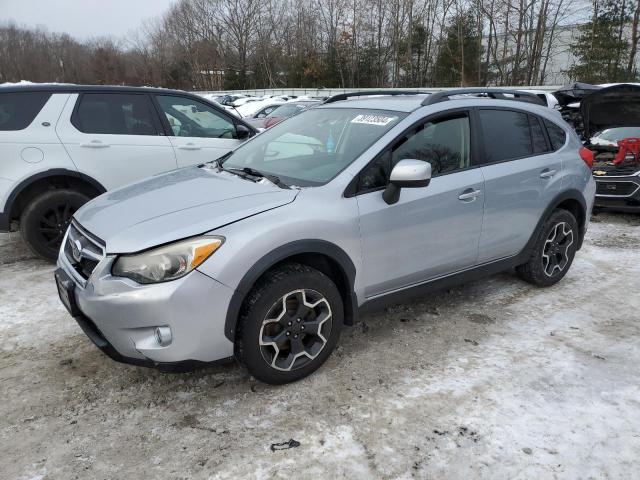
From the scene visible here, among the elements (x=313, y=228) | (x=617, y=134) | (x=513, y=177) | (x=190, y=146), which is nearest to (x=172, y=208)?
(x=313, y=228)

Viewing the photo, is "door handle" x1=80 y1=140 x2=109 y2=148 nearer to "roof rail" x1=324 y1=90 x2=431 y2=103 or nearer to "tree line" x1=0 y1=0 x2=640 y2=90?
"roof rail" x1=324 y1=90 x2=431 y2=103

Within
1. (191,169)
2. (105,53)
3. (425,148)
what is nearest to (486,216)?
(425,148)

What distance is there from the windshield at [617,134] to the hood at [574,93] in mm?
774

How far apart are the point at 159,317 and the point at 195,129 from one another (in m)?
3.80

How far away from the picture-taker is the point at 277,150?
3.73 metres

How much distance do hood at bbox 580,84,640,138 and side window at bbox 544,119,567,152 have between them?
452cm

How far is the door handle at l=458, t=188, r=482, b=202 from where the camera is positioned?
3.45 m

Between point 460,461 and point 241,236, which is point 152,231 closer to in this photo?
point 241,236

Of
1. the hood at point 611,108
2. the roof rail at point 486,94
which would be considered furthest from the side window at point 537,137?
the hood at point 611,108

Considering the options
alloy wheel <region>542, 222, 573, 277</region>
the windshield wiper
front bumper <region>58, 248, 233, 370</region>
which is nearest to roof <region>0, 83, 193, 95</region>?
the windshield wiper

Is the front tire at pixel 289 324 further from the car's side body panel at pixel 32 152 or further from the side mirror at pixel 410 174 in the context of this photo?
the car's side body panel at pixel 32 152

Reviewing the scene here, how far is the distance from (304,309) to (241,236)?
23.5 inches

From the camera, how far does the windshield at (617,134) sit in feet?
26.3

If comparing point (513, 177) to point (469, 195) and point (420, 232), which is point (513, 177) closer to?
point (469, 195)
